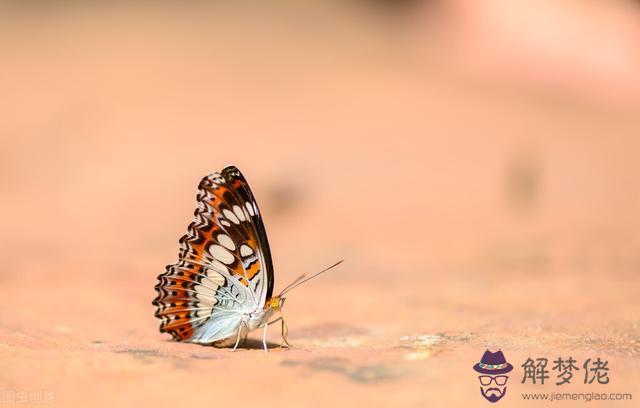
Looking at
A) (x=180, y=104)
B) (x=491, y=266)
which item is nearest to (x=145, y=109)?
(x=180, y=104)

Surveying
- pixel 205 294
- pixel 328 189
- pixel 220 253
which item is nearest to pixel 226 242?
pixel 220 253

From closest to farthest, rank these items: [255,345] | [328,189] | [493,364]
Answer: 1. [493,364]
2. [255,345]
3. [328,189]

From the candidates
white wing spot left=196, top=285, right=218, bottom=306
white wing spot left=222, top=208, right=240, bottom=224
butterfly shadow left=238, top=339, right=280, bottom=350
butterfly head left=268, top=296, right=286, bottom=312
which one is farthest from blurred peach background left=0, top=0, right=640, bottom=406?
white wing spot left=222, top=208, right=240, bottom=224

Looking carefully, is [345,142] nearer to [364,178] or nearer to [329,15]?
[364,178]

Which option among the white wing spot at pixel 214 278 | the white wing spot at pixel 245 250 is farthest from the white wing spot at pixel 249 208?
the white wing spot at pixel 214 278

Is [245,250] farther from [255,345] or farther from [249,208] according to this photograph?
[255,345]

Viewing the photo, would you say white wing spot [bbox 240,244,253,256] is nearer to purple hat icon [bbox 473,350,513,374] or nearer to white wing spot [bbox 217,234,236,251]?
white wing spot [bbox 217,234,236,251]

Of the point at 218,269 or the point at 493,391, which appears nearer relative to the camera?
the point at 493,391
